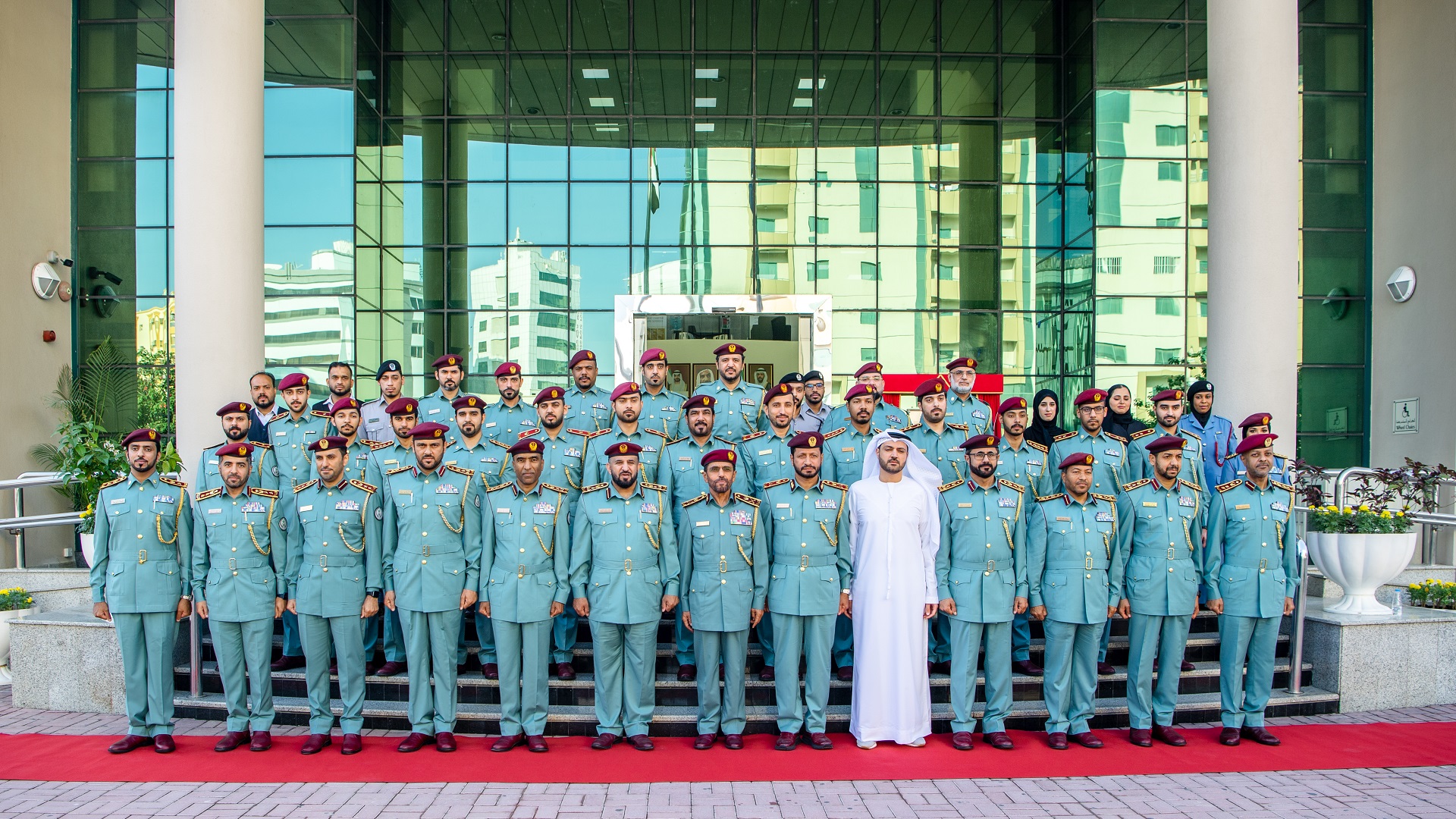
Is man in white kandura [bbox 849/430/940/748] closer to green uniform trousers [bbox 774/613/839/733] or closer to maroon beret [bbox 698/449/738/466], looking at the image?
green uniform trousers [bbox 774/613/839/733]

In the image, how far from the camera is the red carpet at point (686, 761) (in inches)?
210

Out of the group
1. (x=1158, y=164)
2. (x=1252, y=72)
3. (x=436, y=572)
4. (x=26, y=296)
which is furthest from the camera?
(x=1158, y=164)

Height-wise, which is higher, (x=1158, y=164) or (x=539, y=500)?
(x=1158, y=164)

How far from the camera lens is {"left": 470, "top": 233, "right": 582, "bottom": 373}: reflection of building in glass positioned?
1541 cm

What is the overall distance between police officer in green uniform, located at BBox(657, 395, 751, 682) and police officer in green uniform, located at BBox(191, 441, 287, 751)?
2.62 m

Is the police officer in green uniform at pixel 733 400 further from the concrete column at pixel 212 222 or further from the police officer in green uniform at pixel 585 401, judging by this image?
the concrete column at pixel 212 222

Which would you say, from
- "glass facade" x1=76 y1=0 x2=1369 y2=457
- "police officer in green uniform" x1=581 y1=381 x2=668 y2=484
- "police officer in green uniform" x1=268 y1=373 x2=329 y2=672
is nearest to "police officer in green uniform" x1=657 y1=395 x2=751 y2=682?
"police officer in green uniform" x1=581 y1=381 x2=668 y2=484

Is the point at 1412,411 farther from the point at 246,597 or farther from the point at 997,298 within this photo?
the point at 246,597

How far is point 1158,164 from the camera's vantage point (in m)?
14.8

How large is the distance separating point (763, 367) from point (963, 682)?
392 inches

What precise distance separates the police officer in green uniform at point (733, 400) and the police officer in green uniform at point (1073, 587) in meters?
2.62

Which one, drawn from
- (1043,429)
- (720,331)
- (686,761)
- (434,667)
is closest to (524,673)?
(434,667)

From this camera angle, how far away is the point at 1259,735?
6.00m

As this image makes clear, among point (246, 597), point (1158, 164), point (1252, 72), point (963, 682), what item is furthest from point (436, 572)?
point (1158, 164)
